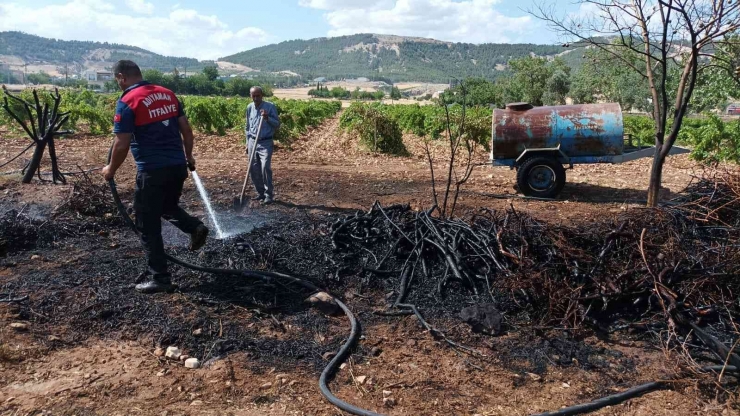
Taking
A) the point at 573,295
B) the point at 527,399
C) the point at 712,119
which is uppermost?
the point at 712,119

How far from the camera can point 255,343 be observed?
3783mm

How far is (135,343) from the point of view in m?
3.77

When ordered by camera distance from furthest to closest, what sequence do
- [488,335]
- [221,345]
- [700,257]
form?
1. [700,257]
2. [488,335]
3. [221,345]

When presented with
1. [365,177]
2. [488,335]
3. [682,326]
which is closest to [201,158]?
[365,177]

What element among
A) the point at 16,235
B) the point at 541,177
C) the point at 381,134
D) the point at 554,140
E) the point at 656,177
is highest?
the point at 554,140

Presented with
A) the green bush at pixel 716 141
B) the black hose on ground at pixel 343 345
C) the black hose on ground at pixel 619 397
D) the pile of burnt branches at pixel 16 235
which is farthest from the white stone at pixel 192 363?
the green bush at pixel 716 141

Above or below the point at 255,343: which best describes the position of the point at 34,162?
above

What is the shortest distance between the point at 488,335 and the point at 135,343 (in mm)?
2513

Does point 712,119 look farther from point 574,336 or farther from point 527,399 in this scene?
point 527,399

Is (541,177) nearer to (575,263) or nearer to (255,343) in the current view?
(575,263)

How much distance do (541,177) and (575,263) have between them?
14.4 feet

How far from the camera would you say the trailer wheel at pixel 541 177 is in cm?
841

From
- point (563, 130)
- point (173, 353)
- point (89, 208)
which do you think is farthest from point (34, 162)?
point (563, 130)

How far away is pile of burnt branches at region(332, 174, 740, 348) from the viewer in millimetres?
4082
